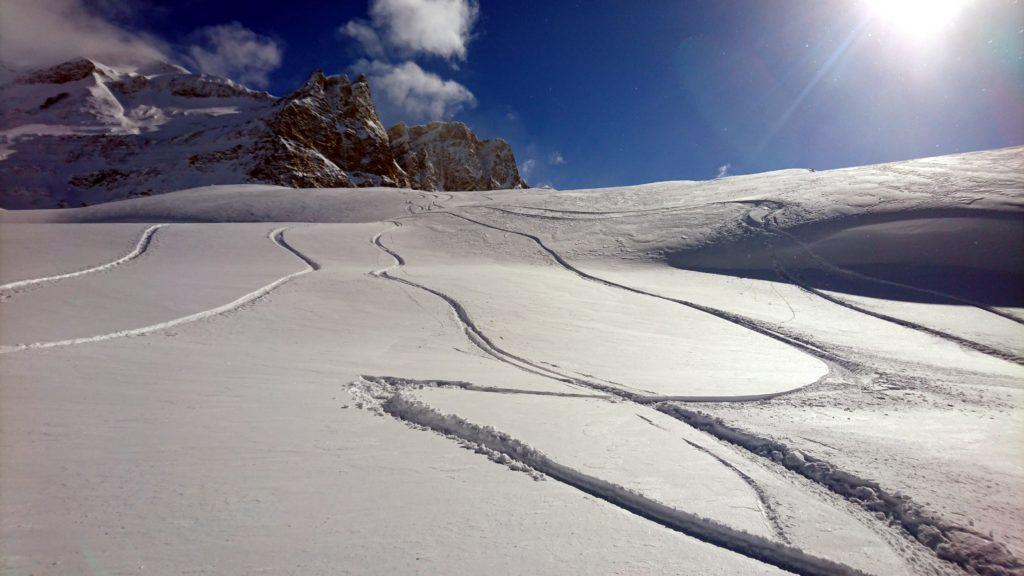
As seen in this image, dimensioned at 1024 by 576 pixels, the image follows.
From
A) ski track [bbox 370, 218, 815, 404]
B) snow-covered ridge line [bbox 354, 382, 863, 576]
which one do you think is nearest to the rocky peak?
ski track [bbox 370, 218, 815, 404]

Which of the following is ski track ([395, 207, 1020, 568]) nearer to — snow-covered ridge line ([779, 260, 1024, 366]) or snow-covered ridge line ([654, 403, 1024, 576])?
snow-covered ridge line ([654, 403, 1024, 576])

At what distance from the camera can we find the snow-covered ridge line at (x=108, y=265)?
28.0ft

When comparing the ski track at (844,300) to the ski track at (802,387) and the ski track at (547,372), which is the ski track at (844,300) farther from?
the ski track at (547,372)

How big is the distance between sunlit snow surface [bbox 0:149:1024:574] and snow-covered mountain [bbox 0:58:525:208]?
248ft

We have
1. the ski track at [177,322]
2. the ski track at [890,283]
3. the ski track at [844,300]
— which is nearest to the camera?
the ski track at [177,322]

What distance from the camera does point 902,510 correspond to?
3.09 meters

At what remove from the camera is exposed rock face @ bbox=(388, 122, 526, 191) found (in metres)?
134

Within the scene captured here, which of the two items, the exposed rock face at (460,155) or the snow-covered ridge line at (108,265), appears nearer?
the snow-covered ridge line at (108,265)

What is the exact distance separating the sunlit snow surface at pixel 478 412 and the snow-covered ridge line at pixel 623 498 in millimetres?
18

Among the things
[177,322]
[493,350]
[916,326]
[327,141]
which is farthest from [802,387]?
[327,141]

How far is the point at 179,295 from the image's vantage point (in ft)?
28.9

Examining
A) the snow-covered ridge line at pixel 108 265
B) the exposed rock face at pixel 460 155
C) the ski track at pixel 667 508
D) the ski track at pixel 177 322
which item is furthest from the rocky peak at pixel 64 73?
the ski track at pixel 667 508

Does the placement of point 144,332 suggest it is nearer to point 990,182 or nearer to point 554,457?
point 554,457

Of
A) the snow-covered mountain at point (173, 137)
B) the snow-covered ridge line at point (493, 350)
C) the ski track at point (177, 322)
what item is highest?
the snow-covered mountain at point (173, 137)
